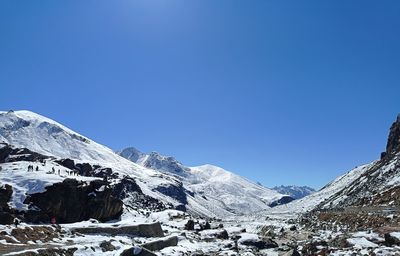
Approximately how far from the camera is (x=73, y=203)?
7344cm

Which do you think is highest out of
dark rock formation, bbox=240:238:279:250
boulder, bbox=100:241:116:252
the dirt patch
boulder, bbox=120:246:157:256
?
dark rock formation, bbox=240:238:279:250

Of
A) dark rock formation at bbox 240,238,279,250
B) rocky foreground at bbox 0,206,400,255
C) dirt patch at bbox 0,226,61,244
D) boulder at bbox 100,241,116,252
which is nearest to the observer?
rocky foreground at bbox 0,206,400,255

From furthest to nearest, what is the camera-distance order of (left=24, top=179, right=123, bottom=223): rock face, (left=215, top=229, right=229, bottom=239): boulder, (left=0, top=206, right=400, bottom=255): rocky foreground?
(left=215, top=229, right=229, bottom=239): boulder, (left=24, top=179, right=123, bottom=223): rock face, (left=0, top=206, right=400, bottom=255): rocky foreground

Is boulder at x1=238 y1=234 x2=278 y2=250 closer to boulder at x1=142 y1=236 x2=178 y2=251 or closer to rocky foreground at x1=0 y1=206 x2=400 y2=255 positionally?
rocky foreground at x1=0 y1=206 x2=400 y2=255

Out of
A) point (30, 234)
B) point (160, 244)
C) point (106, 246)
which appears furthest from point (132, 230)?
point (30, 234)

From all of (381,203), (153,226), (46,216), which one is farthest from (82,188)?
(381,203)

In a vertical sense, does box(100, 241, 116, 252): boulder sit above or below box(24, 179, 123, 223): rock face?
below

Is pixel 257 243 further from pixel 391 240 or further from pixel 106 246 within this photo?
pixel 106 246

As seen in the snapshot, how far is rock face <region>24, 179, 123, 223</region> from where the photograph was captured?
218 feet

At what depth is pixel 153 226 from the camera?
198ft

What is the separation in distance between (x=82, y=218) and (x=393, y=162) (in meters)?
124

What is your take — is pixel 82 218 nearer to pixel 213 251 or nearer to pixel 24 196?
pixel 24 196

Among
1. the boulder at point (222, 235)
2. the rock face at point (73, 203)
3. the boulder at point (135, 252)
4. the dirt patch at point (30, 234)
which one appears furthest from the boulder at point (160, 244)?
the rock face at point (73, 203)

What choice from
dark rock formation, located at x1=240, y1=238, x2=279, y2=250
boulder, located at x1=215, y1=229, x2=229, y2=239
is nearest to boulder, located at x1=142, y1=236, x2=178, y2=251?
dark rock formation, located at x1=240, y1=238, x2=279, y2=250
